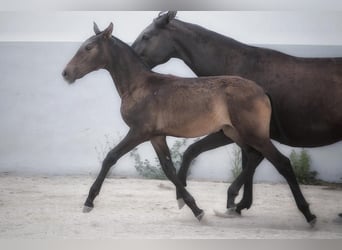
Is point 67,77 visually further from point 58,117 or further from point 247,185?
point 247,185

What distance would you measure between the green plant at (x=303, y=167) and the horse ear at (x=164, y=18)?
5.12 ft

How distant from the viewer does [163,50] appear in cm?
550

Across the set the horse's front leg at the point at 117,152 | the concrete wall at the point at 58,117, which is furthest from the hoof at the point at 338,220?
the horse's front leg at the point at 117,152

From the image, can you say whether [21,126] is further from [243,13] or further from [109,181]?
[243,13]

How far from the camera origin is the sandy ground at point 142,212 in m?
5.23

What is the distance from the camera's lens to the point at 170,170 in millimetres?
5219

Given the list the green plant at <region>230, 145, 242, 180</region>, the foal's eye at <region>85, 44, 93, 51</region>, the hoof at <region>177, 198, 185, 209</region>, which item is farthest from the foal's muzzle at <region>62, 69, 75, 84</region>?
the green plant at <region>230, 145, 242, 180</region>

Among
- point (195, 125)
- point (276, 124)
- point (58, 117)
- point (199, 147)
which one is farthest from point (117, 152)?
point (276, 124)

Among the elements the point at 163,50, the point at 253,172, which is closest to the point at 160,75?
the point at 163,50

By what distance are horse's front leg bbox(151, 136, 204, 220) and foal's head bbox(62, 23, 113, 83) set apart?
74cm

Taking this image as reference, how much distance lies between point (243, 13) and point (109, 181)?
181 cm

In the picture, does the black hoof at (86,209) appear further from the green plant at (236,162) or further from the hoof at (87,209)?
the green plant at (236,162)

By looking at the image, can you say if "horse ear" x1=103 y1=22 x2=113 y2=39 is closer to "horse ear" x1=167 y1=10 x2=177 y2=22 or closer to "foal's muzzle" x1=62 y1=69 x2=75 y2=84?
"foal's muzzle" x1=62 y1=69 x2=75 y2=84

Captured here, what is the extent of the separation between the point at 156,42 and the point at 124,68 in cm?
42
